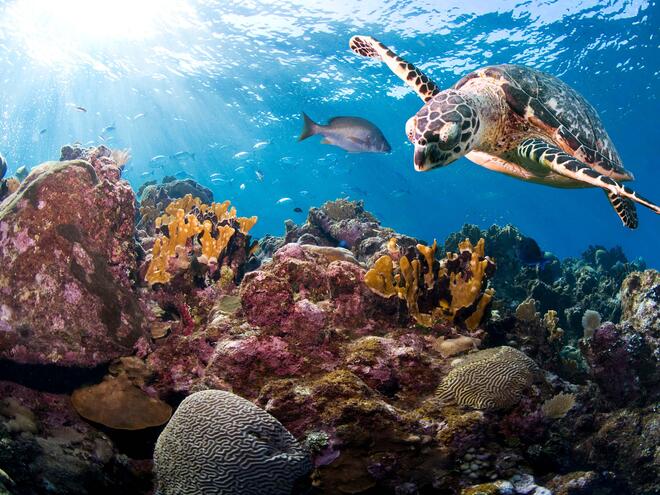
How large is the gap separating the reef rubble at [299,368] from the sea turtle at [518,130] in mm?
1161

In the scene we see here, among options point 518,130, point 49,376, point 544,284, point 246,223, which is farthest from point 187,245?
point 544,284

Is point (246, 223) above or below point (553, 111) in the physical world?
below

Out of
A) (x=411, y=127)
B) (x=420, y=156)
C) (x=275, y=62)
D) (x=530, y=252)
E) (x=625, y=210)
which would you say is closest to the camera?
(x=420, y=156)

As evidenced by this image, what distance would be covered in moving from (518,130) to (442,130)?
7.46ft

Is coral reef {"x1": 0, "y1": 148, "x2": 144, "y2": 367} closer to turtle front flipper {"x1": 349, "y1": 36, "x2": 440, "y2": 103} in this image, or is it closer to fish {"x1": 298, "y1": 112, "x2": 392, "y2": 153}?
turtle front flipper {"x1": 349, "y1": 36, "x2": 440, "y2": 103}

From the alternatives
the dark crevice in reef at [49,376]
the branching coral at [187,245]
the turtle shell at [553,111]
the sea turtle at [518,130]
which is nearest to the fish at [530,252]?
the sea turtle at [518,130]

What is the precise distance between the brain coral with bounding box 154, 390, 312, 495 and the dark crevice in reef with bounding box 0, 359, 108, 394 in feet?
3.72

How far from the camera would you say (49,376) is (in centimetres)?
326

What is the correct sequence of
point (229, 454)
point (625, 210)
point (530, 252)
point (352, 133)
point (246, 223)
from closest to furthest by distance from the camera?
point (229, 454) < point (625, 210) < point (246, 223) < point (530, 252) < point (352, 133)

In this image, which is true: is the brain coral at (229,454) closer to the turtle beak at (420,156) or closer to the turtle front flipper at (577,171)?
the turtle beak at (420,156)

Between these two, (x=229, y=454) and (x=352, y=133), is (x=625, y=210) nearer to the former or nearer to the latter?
(x=352, y=133)

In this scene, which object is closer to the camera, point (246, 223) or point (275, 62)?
point (246, 223)

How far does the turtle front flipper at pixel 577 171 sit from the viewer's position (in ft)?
13.1

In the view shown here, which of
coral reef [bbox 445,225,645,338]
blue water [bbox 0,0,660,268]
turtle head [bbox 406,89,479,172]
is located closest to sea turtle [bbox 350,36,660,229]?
turtle head [bbox 406,89,479,172]
